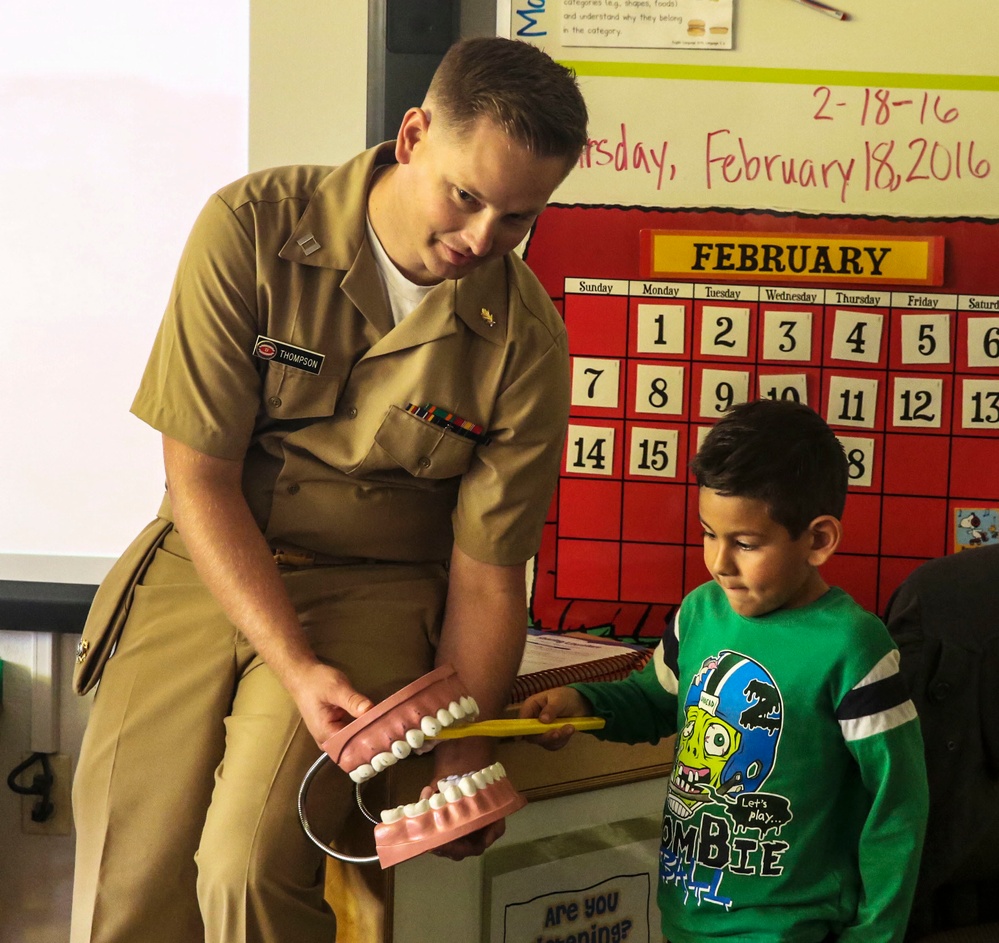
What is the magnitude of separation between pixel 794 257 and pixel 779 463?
2.04 feet

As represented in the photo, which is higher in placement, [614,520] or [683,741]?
[614,520]

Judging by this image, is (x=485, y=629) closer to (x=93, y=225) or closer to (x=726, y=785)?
(x=726, y=785)

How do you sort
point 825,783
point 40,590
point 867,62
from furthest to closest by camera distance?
1. point 40,590
2. point 867,62
3. point 825,783

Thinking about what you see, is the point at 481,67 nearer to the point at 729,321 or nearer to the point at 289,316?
the point at 289,316

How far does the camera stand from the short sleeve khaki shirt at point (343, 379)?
117cm

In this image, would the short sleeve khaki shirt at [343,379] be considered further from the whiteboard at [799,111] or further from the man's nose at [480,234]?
the whiteboard at [799,111]

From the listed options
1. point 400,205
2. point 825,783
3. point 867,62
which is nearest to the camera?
point 825,783

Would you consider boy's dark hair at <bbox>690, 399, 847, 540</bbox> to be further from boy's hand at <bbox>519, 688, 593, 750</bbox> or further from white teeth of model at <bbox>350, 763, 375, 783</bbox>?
white teeth of model at <bbox>350, 763, 375, 783</bbox>

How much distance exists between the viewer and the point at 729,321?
162 cm

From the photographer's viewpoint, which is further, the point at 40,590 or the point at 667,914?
the point at 40,590

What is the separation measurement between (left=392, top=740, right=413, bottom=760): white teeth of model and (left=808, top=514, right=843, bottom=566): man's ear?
0.41m

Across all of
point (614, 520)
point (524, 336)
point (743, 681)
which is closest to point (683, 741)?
point (743, 681)

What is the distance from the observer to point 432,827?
1.02 metres

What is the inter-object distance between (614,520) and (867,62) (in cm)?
72
